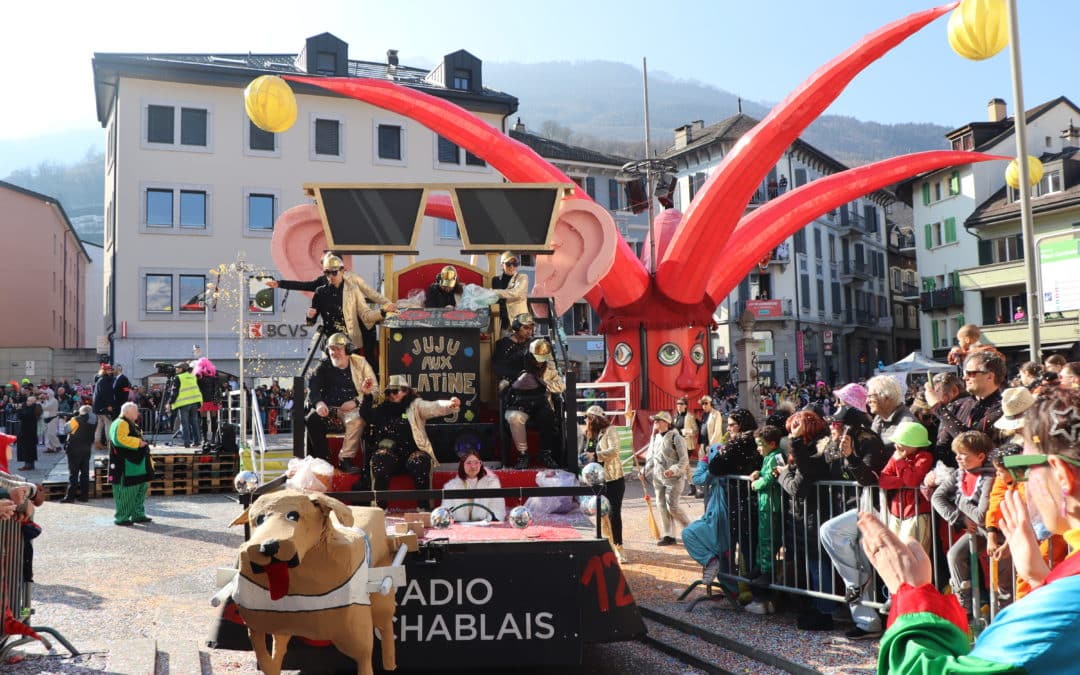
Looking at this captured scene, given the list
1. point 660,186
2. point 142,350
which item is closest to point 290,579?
point 660,186

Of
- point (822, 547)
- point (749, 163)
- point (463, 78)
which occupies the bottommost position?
point (822, 547)

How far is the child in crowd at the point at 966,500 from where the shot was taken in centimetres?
567

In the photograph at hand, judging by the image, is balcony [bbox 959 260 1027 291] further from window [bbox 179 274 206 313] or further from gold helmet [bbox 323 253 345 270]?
gold helmet [bbox 323 253 345 270]

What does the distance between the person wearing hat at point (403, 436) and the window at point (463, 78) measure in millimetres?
33383

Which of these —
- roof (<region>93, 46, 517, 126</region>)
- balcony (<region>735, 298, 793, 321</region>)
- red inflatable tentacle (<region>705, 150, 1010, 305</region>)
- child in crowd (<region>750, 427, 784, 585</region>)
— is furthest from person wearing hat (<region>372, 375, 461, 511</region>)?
balcony (<region>735, 298, 793, 321</region>)

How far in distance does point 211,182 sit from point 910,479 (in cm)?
3262

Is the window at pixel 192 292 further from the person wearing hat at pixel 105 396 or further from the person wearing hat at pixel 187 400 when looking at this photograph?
the person wearing hat at pixel 105 396

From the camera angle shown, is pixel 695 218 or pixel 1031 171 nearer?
pixel 1031 171

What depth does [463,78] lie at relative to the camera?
3997 centimetres

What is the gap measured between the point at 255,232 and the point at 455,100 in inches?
388

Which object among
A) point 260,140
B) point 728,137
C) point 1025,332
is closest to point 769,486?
point 260,140

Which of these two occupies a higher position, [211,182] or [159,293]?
[211,182]

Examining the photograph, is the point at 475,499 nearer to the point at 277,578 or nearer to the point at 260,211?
the point at 277,578

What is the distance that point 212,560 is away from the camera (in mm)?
10422
